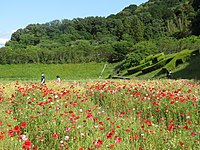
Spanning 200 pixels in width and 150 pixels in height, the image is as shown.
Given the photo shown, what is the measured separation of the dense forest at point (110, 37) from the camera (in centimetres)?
5115

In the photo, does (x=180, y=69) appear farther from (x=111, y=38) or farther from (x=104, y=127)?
(x=111, y=38)

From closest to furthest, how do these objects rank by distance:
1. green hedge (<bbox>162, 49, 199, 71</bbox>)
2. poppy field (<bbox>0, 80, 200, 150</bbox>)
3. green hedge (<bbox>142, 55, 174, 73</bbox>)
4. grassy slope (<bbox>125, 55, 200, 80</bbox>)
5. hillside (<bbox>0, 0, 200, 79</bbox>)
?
1. poppy field (<bbox>0, 80, 200, 150</bbox>)
2. grassy slope (<bbox>125, 55, 200, 80</bbox>)
3. green hedge (<bbox>162, 49, 199, 71</bbox>)
4. green hedge (<bbox>142, 55, 174, 73</bbox>)
5. hillside (<bbox>0, 0, 200, 79</bbox>)

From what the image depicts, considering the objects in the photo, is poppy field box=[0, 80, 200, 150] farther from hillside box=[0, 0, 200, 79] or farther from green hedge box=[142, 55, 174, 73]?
hillside box=[0, 0, 200, 79]

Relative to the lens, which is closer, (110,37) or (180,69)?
(180,69)

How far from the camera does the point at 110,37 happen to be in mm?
112000

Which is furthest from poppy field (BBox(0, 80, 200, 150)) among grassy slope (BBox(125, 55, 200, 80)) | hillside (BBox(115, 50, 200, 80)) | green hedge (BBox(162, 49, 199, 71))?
green hedge (BBox(162, 49, 199, 71))

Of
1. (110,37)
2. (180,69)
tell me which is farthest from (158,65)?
(110,37)

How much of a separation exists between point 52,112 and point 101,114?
3.60ft

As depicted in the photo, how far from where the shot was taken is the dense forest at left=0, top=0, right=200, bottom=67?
51.2 m

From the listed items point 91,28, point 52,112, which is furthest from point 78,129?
point 91,28

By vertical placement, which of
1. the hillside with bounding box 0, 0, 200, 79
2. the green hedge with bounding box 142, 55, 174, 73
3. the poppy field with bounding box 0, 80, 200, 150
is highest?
the hillside with bounding box 0, 0, 200, 79

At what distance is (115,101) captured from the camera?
34.3ft

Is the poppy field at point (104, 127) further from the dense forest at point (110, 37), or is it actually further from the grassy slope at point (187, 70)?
the dense forest at point (110, 37)

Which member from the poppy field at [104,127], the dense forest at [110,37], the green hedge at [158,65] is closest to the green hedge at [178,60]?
the green hedge at [158,65]
